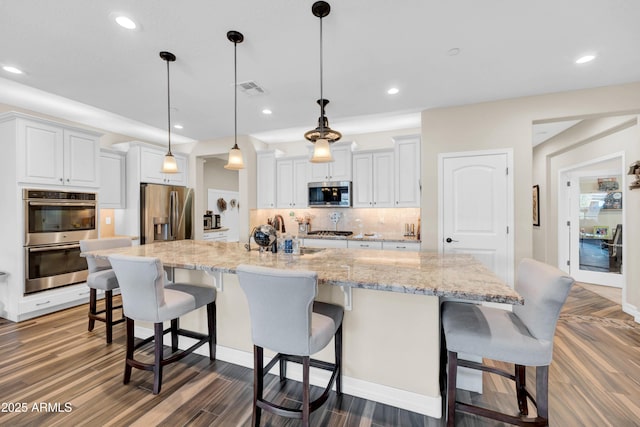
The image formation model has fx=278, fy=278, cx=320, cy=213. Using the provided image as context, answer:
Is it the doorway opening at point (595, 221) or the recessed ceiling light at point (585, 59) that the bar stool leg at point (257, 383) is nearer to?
the recessed ceiling light at point (585, 59)

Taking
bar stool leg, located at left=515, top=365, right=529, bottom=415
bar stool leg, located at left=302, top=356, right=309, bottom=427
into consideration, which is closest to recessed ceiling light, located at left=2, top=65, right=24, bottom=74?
bar stool leg, located at left=302, top=356, right=309, bottom=427

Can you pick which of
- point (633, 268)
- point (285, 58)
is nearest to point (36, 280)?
point (285, 58)

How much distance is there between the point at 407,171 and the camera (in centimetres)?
422

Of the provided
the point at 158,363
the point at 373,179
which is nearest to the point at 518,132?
the point at 373,179

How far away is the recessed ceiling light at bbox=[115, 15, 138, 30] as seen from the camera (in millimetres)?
1927

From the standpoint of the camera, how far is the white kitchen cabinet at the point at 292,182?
497 centimetres

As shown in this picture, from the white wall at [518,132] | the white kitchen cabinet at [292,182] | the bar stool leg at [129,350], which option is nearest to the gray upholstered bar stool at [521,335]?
the white wall at [518,132]

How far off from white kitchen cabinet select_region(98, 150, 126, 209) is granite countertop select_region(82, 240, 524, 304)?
2.05m

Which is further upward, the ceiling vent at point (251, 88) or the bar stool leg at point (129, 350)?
the ceiling vent at point (251, 88)

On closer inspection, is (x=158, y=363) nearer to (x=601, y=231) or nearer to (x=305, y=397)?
(x=305, y=397)

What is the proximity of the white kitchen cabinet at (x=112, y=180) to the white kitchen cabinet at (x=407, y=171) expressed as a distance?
4.39 m

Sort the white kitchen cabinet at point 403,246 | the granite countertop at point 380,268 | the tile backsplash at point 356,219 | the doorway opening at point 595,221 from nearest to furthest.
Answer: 1. the granite countertop at point 380,268
2. the white kitchen cabinet at point 403,246
3. the doorway opening at point 595,221
4. the tile backsplash at point 356,219

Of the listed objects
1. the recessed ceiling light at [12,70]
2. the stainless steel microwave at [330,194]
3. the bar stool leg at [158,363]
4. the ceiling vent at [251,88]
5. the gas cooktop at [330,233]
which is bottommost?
the bar stool leg at [158,363]

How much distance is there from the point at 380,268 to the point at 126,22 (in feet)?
8.08
